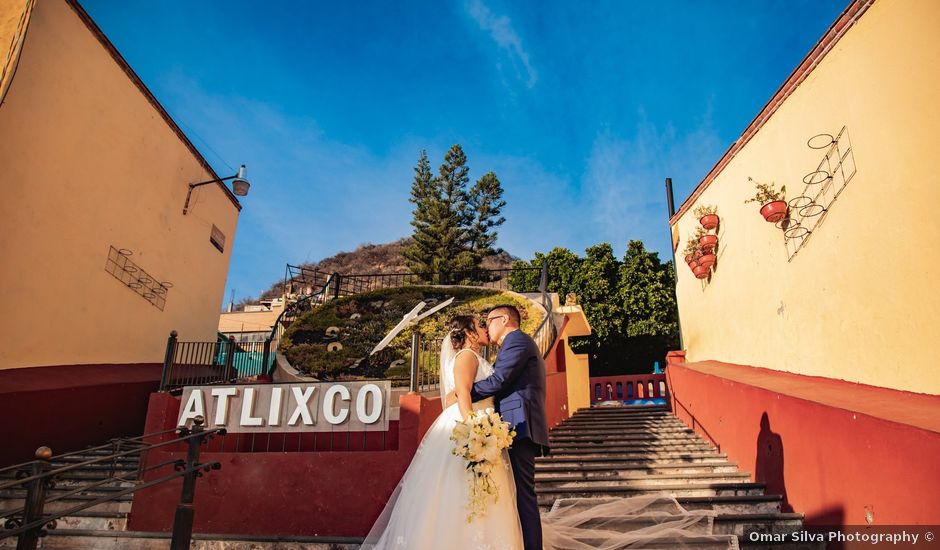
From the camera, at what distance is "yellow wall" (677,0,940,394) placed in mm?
3969

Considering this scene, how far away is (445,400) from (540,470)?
2.86 metres

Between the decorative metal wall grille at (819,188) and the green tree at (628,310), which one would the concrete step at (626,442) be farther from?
the green tree at (628,310)

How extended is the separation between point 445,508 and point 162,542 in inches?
145

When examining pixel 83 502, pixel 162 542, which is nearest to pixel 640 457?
pixel 162 542

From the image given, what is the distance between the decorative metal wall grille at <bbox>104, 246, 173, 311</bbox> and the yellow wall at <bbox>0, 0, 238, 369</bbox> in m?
0.13

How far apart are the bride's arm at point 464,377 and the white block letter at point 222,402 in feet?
11.6

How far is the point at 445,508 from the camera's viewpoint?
2.87 metres

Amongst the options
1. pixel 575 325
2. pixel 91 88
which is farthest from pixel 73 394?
pixel 575 325

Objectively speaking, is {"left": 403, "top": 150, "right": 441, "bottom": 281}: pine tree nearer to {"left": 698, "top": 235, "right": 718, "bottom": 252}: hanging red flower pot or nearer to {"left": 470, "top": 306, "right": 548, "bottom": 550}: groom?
{"left": 698, "top": 235, "right": 718, "bottom": 252}: hanging red flower pot

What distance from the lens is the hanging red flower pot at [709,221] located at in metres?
8.38

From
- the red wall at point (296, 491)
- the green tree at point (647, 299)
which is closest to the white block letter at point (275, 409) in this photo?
the red wall at point (296, 491)

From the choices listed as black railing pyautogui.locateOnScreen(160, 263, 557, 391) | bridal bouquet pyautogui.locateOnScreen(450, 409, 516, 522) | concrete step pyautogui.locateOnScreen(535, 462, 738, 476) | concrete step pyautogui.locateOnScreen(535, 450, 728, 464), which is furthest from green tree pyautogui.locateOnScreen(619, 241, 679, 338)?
bridal bouquet pyautogui.locateOnScreen(450, 409, 516, 522)

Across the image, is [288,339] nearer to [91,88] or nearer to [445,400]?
[91,88]

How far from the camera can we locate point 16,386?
677cm
